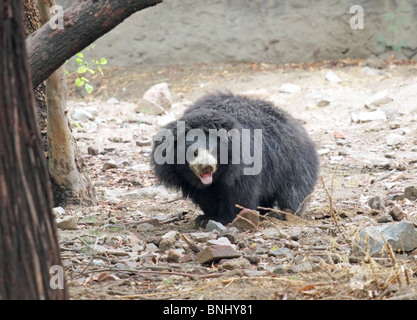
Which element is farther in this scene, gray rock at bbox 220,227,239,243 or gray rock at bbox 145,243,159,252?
gray rock at bbox 220,227,239,243

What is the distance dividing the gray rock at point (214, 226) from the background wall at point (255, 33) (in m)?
5.65

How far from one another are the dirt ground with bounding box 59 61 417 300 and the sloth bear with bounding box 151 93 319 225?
0.26 m

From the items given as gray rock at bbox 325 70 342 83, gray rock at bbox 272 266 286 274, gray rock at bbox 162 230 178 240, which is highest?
gray rock at bbox 325 70 342 83

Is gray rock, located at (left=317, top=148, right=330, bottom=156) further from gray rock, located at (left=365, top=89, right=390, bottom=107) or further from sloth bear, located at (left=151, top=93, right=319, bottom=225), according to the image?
sloth bear, located at (left=151, top=93, right=319, bottom=225)

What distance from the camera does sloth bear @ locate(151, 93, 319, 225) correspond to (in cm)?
462

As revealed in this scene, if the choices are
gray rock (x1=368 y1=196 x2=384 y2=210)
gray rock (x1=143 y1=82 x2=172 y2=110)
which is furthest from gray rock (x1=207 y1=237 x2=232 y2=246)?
gray rock (x1=143 y1=82 x2=172 y2=110)

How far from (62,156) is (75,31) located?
187cm

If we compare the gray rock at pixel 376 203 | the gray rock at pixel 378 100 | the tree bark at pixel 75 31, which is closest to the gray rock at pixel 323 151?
the gray rock at pixel 378 100

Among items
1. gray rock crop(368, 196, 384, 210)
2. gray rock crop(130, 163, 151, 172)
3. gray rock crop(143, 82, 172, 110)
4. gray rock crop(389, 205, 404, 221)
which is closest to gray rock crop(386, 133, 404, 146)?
gray rock crop(368, 196, 384, 210)

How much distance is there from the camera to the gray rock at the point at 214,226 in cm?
450

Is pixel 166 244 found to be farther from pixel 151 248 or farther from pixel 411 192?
pixel 411 192

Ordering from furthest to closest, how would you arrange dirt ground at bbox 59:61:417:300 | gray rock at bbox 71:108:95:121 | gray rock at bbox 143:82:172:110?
gray rock at bbox 143:82:172:110
gray rock at bbox 71:108:95:121
dirt ground at bbox 59:61:417:300

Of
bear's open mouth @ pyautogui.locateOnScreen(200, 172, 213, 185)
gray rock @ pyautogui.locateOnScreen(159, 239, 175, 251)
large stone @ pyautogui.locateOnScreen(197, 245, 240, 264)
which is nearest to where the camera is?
large stone @ pyautogui.locateOnScreen(197, 245, 240, 264)

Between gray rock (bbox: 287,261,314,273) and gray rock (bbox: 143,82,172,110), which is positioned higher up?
gray rock (bbox: 143,82,172,110)
